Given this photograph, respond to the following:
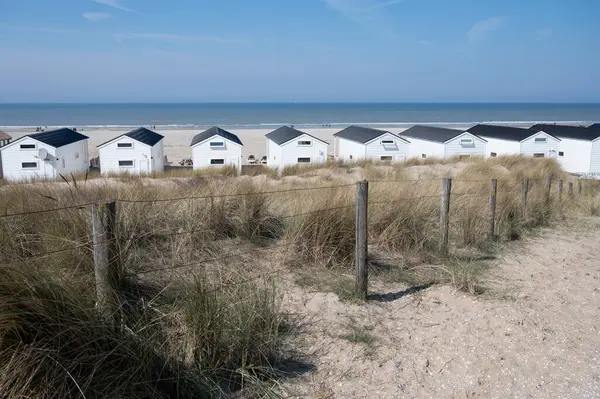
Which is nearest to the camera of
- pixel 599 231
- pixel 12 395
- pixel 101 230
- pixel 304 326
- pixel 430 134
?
pixel 12 395

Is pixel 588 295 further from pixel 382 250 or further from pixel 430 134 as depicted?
pixel 430 134

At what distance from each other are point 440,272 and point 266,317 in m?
2.81

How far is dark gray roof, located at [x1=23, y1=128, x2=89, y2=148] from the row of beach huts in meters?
0.04

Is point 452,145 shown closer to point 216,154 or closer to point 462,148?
point 462,148

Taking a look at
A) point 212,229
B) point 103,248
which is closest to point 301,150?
point 212,229

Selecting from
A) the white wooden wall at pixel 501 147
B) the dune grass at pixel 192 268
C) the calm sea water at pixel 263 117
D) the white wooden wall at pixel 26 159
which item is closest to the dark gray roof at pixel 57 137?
the white wooden wall at pixel 26 159

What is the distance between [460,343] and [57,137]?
77.6 feet

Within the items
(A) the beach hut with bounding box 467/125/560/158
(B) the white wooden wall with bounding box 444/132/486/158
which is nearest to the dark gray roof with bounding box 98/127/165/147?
(B) the white wooden wall with bounding box 444/132/486/158

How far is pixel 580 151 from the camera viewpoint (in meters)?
26.1

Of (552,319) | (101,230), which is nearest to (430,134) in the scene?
(552,319)

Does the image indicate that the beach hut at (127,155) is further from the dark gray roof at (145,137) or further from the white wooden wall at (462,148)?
the white wooden wall at (462,148)

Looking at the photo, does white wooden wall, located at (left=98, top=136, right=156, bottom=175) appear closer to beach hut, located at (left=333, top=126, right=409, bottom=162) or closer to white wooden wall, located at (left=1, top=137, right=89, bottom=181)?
white wooden wall, located at (left=1, top=137, right=89, bottom=181)

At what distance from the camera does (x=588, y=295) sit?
565 cm

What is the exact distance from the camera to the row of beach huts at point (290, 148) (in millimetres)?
21870
